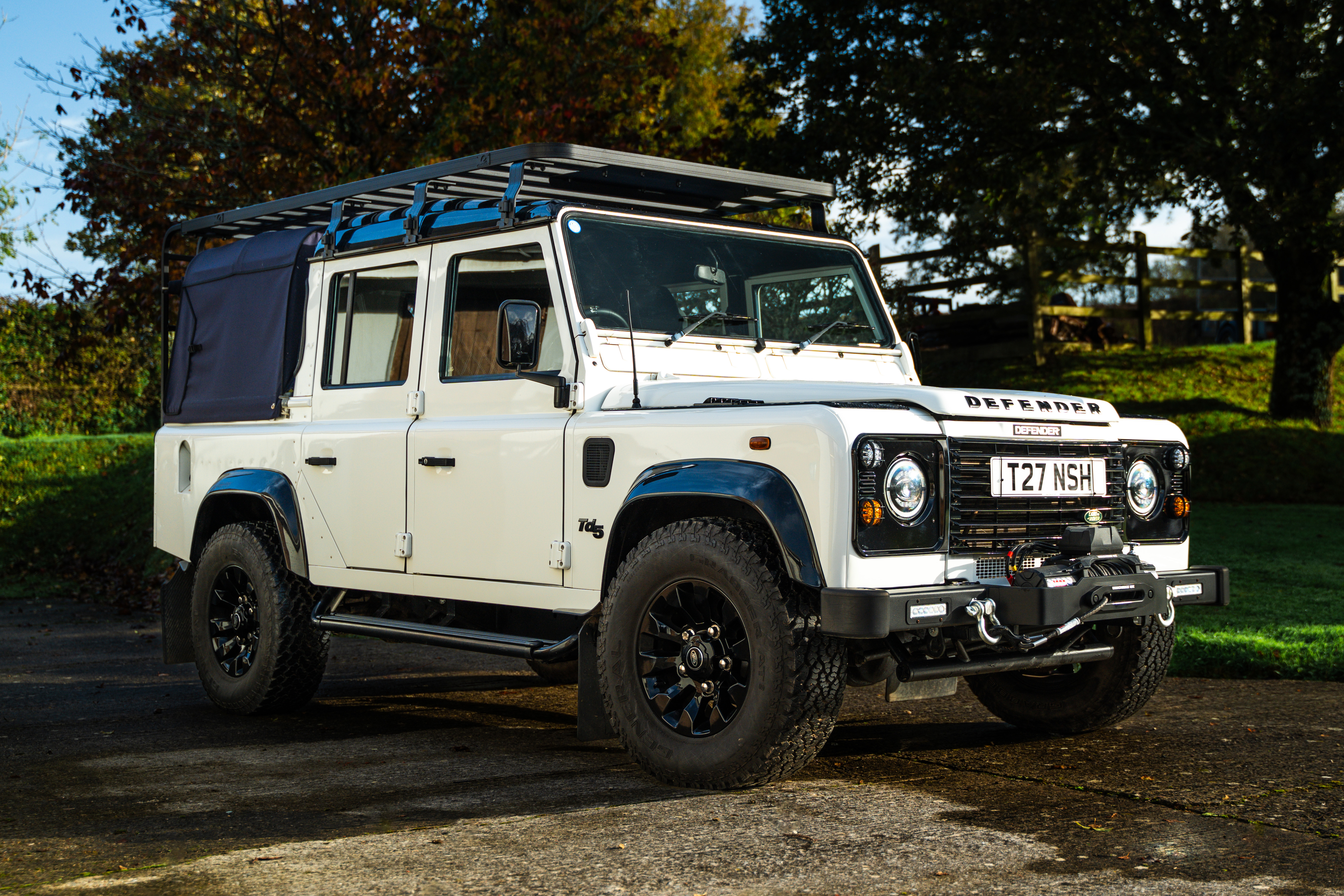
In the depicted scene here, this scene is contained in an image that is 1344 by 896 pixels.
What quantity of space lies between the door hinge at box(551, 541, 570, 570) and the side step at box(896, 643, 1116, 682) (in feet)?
5.01

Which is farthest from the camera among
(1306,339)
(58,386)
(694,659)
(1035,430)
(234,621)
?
(58,386)

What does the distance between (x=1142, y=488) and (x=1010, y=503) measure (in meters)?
0.94

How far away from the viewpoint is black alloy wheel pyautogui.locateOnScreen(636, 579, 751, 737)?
5.21m

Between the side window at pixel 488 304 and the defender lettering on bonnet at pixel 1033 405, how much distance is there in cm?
186

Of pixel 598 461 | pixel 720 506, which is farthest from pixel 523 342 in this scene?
pixel 720 506

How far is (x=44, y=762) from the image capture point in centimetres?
608

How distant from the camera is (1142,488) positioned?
5898 mm

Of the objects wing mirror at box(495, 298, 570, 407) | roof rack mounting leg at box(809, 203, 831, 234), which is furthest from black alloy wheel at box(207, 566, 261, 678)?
roof rack mounting leg at box(809, 203, 831, 234)

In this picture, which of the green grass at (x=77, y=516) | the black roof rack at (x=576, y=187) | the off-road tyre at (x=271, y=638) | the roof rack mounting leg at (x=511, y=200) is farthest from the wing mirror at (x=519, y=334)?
the green grass at (x=77, y=516)

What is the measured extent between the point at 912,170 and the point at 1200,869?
15.1 metres

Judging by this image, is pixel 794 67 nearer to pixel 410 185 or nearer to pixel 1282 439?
pixel 1282 439

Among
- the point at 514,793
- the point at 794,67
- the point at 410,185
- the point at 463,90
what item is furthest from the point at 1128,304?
the point at 514,793

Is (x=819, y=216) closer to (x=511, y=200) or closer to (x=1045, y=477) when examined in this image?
(x=511, y=200)

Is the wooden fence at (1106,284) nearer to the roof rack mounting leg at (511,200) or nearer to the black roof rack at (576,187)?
the black roof rack at (576,187)
